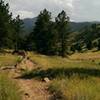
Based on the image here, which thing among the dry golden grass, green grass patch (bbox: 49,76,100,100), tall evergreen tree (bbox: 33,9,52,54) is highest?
tall evergreen tree (bbox: 33,9,52,54)

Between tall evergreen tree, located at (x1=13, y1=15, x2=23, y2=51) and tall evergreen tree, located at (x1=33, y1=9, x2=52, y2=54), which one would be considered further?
tall evergreen tree, located at (x1=13, y1=15, x2=23, y2=51)

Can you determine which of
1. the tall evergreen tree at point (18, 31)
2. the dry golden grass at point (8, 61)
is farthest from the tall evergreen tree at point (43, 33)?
the dry golden grass at point (8, 61)

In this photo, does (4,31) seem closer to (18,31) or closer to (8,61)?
(18,31)

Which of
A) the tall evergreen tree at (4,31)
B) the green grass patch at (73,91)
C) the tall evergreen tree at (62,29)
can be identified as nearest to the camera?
the green grass patch at (73,91)

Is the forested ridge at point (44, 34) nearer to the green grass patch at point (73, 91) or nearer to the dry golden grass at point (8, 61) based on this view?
the dry golden grass at point (8, 61)

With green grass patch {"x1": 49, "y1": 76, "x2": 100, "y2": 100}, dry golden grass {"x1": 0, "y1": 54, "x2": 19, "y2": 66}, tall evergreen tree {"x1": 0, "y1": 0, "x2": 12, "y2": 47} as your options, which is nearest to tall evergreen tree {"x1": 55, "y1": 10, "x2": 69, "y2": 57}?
tall evergreen tree {"x1": 0, "y1": 0, "x2": 12, "y2": 47}

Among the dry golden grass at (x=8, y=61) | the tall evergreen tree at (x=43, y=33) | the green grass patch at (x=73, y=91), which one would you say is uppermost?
the tall evergreen tree at (x=43, y=33)

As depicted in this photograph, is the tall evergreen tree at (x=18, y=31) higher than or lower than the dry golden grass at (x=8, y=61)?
higher

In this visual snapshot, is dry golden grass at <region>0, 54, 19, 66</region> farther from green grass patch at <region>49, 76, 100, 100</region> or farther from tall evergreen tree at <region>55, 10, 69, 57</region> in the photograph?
→ tall evergreen tree at <region>55, 10, 69, 57</region>

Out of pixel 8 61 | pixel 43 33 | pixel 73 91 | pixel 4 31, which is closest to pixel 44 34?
pixel 43 33

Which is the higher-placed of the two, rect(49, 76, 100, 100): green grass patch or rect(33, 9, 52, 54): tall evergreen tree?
rect(33, 9, 52, 54): tall evergreen tree

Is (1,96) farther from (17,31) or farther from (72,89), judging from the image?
(17,31)

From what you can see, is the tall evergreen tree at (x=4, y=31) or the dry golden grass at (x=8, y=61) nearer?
the dry golden grass at (x=8, y=61)

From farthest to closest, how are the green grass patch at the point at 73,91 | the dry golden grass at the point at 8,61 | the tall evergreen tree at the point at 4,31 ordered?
the tall evergreen tree at the point at 4,31, the dry golden grass at the point at 8,61, the green grass patch at the point at 73,91
